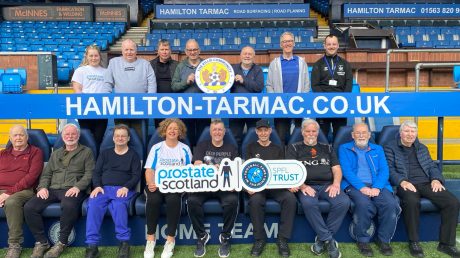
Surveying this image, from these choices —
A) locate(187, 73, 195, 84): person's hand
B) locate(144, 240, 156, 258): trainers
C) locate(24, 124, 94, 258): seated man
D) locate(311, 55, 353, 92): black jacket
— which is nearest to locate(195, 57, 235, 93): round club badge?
locate(187, 73, 195, 84): person's hand

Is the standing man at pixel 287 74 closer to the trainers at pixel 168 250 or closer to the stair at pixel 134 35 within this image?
the trainers at pixel 168 250

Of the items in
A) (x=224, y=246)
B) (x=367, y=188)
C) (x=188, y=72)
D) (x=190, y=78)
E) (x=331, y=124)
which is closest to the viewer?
(x=224, y=246)

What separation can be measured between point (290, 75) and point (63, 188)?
7.24ft

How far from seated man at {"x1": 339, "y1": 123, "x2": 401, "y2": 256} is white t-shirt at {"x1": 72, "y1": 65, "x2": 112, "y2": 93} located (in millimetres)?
2211

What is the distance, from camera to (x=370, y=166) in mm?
3576

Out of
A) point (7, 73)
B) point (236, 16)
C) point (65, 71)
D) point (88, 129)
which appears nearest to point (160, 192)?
point (88, 129)

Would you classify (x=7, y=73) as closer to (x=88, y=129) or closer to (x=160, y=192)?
(x=88, y=129)

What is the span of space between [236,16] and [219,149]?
12842 mm

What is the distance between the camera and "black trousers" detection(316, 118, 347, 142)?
414 centimetres

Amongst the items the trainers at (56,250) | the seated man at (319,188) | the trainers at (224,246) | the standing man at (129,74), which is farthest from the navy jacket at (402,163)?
the trainers at (56,250)

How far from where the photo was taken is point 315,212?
3.34m

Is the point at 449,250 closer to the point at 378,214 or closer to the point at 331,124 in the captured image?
the point at 378,214

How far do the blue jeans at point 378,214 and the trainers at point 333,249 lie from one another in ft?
0.77

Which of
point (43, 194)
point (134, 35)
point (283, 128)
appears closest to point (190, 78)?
point (283, 128)
